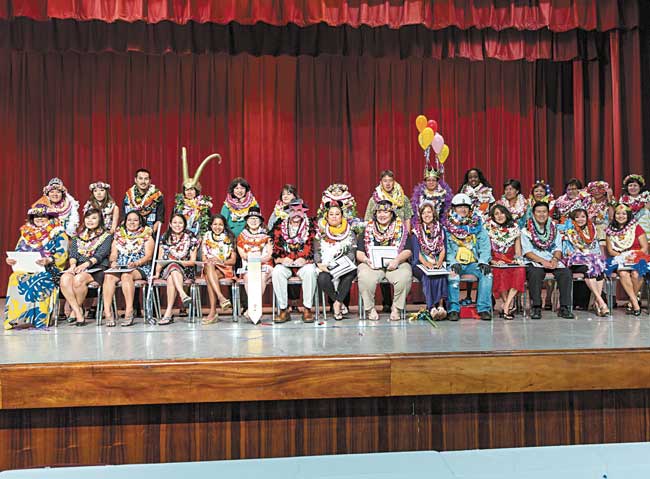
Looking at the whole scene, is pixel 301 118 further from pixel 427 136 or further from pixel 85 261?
pixel 85 261

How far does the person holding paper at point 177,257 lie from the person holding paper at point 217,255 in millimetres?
109

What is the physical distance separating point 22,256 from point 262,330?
81.4 inches

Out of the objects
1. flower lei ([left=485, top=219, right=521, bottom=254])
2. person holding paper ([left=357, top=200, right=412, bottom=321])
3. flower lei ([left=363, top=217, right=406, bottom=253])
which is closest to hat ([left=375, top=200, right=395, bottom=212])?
person holding paper ([left=357, top=200, right=412, bottom=321])

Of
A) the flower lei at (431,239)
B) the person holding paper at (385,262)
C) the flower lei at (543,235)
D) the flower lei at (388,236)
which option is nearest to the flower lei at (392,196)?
the person holding paper at (385,262)

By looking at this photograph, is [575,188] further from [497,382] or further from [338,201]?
[497,382]

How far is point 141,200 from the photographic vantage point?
6020mm

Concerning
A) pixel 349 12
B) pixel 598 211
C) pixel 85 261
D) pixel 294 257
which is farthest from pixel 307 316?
pixel 598 211

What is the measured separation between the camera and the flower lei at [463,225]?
5.43 m

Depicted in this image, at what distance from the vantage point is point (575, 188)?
6.55m

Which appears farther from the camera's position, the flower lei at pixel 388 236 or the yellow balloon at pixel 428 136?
the yellow balloon at pixel 428 136

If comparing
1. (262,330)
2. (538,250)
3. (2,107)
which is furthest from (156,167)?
(538,250)

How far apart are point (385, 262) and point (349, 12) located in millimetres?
2622

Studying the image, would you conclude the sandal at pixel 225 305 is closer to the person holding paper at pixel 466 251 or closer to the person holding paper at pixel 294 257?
the person holding paper at pixel 294 257

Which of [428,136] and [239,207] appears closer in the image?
[239,207]
